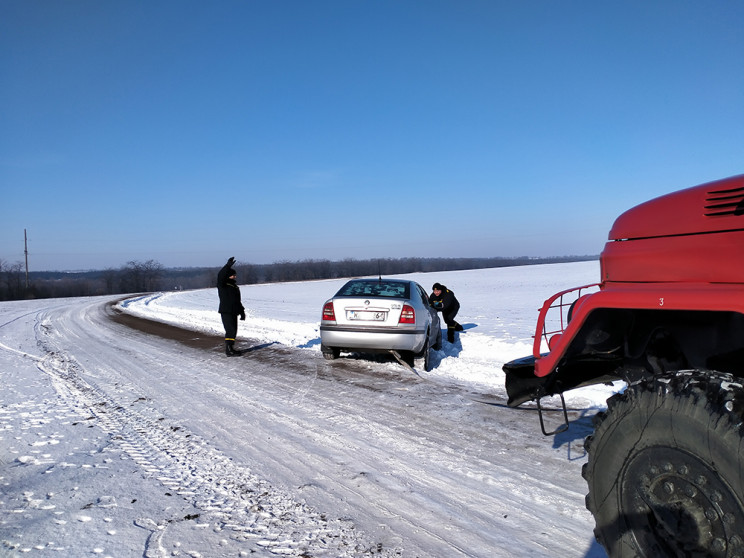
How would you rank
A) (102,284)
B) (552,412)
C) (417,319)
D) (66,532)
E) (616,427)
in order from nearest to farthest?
1. (616,427)
2. (66,532)
3. (552,412)
4. (417,319)
5. (102,284)

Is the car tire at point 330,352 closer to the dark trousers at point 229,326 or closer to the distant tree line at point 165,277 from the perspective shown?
the dark trousers at point 229,326

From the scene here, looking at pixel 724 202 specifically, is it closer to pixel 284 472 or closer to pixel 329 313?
pixel 284 472

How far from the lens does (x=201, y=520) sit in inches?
120

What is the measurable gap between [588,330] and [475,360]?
5878 mm

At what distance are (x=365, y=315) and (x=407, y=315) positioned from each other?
69 cm

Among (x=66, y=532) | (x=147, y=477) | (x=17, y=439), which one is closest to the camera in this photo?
(x=66, y=532)

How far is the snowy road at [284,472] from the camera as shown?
112 inches

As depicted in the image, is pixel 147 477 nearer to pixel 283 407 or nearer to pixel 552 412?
pixel 283 407

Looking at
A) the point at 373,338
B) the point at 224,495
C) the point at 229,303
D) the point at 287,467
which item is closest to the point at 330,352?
the point at 373,338

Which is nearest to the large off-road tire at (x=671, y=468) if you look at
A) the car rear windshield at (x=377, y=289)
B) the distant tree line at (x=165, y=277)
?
the car rear windshield at (x=377, y=289)

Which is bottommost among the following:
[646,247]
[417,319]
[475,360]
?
[475,360]

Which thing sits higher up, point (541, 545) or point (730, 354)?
point (730, 354)

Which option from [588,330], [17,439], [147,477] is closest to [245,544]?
[147,477]

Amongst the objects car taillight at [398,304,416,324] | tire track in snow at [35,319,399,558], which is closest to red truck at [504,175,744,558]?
tire track in snow at [35,319,399,558]
